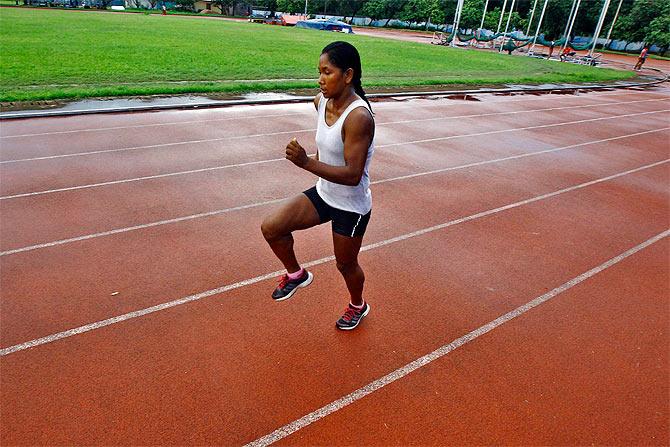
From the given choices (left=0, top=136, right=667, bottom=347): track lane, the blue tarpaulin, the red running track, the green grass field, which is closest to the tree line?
the blue tarpaulin

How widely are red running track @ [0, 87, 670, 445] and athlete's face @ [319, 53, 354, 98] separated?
1.95 metres

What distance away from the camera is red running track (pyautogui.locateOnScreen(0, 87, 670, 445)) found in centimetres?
288

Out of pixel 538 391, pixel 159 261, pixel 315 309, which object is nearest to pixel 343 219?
pixel 315 309

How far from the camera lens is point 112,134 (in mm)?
8477

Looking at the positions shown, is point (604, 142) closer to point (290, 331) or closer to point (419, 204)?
point (419, 204)

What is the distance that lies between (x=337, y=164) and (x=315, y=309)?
5.09 ft

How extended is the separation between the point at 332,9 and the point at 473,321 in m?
73.8

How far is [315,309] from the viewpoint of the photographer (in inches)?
154

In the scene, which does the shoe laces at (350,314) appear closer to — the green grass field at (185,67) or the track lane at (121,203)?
the track lane at (121,203)

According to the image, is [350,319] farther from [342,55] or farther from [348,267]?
[342,55]

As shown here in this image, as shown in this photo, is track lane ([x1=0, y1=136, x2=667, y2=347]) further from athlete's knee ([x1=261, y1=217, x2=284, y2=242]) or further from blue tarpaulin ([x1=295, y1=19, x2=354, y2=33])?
blue tarpaulin ([x1=295, y1=19, x2=354, y2=33])

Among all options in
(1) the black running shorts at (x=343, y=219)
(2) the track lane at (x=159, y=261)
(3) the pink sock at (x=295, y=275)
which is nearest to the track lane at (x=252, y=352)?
(2) the track lane at (x=159, y=261)

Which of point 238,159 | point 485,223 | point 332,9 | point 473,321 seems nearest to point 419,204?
point 485,223

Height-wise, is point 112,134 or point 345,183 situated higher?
point 345,183
